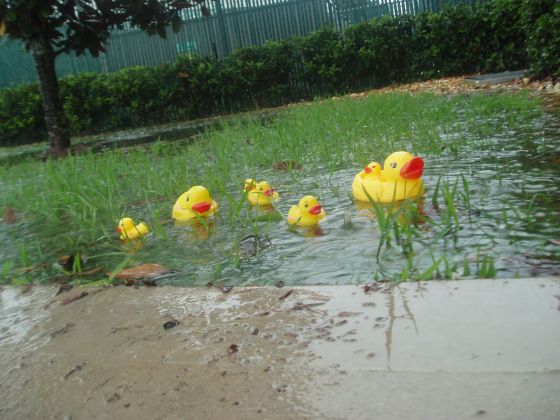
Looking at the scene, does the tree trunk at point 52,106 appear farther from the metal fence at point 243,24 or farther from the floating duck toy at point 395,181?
the metal fence at point 243,24

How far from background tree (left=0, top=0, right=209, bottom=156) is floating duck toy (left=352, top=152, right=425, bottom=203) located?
12.9ft

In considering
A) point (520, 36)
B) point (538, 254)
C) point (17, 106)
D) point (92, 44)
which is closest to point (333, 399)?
point (538, 254)

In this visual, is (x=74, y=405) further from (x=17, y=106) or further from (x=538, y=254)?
(x=17, y=106)

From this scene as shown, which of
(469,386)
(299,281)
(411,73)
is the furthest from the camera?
(411,73)

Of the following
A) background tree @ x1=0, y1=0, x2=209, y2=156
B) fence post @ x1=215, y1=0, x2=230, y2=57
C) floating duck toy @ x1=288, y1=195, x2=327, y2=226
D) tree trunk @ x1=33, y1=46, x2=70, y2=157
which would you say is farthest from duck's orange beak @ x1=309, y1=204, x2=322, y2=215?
fence post @ x1=215, y1=0, x2=230, y2=57

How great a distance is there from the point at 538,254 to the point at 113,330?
5.58ft

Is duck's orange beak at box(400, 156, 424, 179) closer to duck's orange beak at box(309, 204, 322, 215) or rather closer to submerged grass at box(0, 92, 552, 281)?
submerged grass at box(0, 92, 552, 281)

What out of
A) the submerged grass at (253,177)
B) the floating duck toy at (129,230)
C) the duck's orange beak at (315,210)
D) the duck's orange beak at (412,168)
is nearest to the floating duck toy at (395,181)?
the duck's orange beak at (412,168)

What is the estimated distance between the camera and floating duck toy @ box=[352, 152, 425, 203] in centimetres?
309

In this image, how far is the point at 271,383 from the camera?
63.2 inches

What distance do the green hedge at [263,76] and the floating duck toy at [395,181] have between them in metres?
9.50

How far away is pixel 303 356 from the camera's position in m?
1.71

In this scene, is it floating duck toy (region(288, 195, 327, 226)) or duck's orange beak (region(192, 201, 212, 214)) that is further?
duck's orange beak (region(192, 201, 212, 214))

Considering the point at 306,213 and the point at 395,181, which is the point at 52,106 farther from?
the point at 395,181
